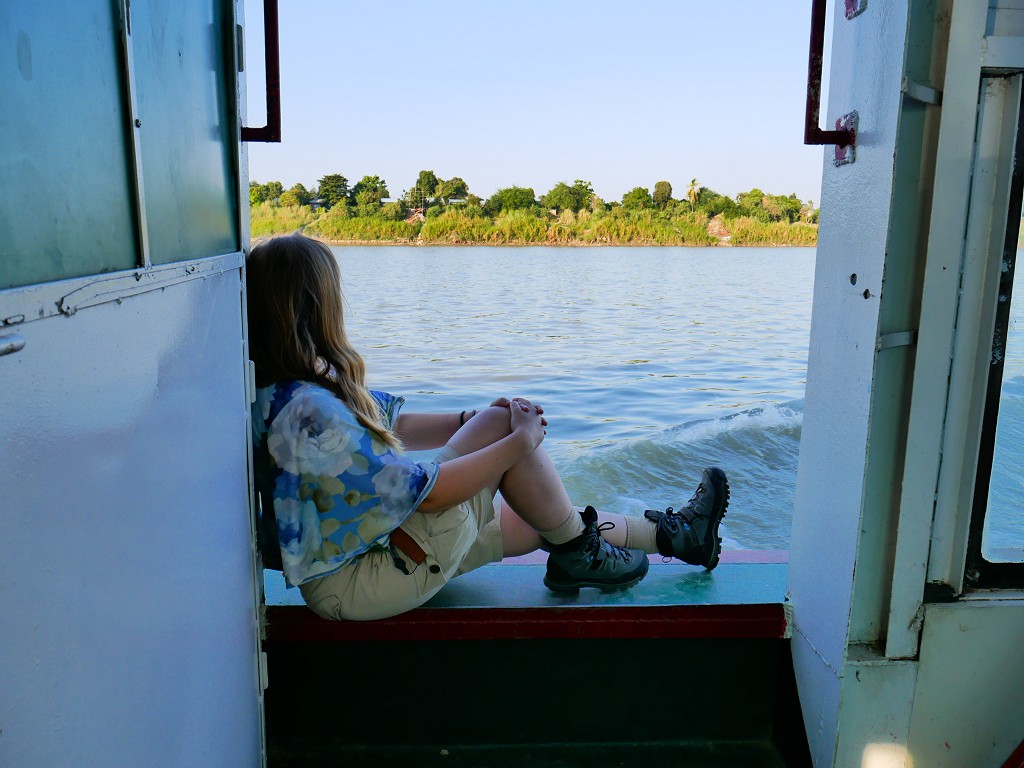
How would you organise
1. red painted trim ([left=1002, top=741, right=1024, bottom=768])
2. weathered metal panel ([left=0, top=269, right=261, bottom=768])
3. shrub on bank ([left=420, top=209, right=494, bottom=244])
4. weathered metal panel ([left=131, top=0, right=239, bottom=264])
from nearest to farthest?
weathered metal panel ([left=0, top=269, right=261, bottom=768]) < weathered metal panel ([left=131, top=0, right=239, bottom=264]) < red painted trim ([left=1002, top=741, right=1024, bottom=768]) < shrub on bank ([left=420, top=209, right=494, bottom=244])

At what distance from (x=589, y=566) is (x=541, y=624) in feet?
0.59

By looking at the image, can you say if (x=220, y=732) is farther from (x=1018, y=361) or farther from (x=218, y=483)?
(x=1018, y=361)

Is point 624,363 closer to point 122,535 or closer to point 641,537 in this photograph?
point 641,537

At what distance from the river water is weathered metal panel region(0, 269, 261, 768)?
3.28 ft

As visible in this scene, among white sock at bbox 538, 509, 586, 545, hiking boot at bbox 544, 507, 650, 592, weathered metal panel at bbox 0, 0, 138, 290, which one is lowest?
hiking boot at bbox 544, 507, 650, 592

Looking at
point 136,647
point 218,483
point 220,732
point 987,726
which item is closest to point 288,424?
point 218,483

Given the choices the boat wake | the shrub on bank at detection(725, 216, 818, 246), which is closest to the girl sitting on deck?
the boat wake

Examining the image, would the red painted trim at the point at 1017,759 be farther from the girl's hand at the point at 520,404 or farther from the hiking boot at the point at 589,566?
the girl's hand at the point at 520,404

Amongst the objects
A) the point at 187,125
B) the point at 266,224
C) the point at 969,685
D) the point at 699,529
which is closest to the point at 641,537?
the point at 699,529

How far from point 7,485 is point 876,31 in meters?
1.55

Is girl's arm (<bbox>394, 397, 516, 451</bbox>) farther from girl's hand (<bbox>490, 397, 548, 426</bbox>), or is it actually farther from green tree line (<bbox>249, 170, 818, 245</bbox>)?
green tree line (<bbox>249, 170, 818, 245</bbox>)

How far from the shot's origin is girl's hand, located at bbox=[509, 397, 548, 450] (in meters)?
1.95

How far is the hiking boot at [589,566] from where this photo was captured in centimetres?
205

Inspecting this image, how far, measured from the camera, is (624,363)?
9852 millimetres
